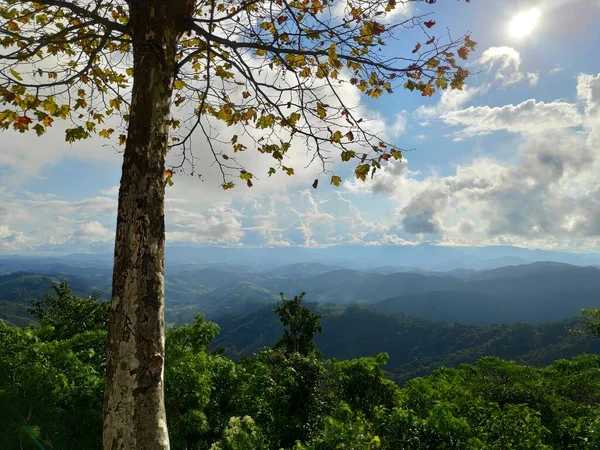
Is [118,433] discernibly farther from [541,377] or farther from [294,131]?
[541,377]

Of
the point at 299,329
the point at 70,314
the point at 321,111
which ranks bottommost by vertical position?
the point at 299,329

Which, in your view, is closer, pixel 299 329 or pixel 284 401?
pixel 284 401

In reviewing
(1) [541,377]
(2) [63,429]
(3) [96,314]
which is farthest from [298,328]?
(2) [63,429]

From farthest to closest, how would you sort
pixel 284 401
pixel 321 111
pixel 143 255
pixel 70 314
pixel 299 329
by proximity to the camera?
1. pixel 299 329
2. pixel 70 314
3. pixel 284 401
4. pixel 321 111
5. pixel 143 255

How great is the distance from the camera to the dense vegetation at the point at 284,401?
23.6 ft

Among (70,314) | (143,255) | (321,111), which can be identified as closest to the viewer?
(143,255)

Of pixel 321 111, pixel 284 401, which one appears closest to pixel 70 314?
pixel 284 401

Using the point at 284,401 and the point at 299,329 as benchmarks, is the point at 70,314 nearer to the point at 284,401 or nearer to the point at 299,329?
the point at 299,329

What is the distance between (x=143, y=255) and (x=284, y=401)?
46.7 ft

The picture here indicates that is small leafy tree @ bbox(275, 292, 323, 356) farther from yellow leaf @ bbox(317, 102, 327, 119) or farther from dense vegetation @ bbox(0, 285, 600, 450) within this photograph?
yellow leaf @ bbox(317, 102, 327, 119)

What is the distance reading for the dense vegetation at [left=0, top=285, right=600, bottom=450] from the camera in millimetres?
7191

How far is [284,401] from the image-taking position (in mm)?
15227

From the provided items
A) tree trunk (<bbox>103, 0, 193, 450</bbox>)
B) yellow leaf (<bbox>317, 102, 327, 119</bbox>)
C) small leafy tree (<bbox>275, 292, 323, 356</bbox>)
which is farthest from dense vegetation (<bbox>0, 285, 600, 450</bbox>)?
small leafy tree (<bbox>275, 292, 323, 356</bbox>)

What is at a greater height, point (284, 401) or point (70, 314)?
point (70, 314)
